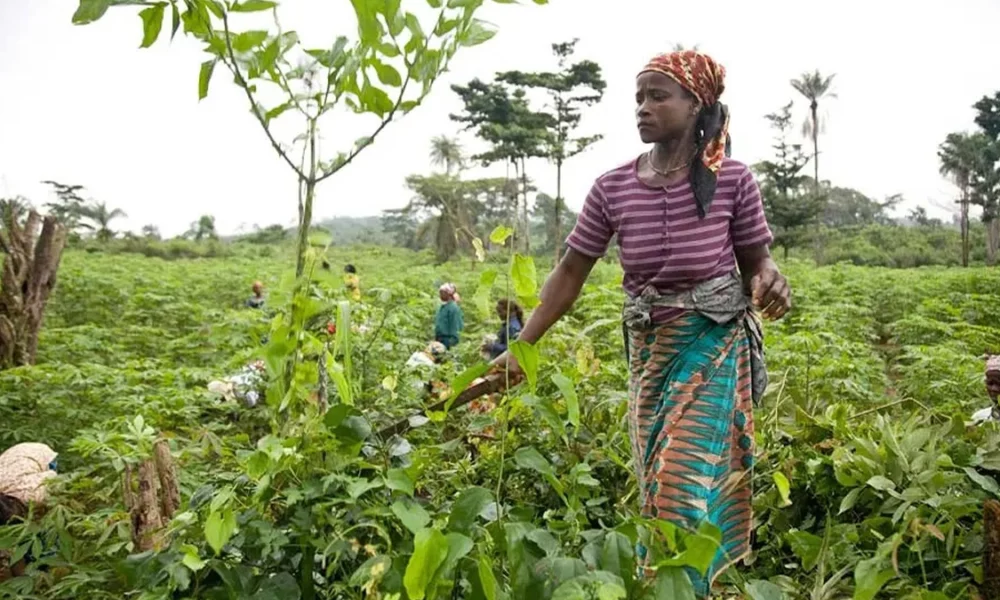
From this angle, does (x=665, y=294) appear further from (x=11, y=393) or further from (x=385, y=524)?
(x=11, y=393)

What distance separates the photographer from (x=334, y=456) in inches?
52.0

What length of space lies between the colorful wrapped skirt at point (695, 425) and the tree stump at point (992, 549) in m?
0.51

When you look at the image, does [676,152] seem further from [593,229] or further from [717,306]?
[717,306]

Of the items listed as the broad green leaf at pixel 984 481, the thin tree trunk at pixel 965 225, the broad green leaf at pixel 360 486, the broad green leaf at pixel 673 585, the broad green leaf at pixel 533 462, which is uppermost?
the thin tree trunk at pixel 965 225

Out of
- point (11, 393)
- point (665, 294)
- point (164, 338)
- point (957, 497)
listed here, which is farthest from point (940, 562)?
point (164, 338)

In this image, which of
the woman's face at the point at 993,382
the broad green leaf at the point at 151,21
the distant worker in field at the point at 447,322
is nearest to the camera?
the broad green leaf at the point at 151,21

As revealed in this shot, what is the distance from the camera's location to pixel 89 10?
99cm

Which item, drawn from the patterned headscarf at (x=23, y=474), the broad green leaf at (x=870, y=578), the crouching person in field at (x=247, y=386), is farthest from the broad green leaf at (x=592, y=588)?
the crouching person in field at (x=247, y=386)

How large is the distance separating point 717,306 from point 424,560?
1073mm

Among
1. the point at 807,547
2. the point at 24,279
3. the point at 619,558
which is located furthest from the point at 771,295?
the point at 24,279

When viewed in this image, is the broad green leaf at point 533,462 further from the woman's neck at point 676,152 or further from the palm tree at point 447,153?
the palm tree at point 447,153

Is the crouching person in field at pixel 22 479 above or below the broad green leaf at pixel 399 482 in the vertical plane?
below

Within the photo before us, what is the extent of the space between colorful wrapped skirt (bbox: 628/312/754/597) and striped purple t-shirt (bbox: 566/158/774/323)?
0.09 metres

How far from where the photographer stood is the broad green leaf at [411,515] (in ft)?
3.79
